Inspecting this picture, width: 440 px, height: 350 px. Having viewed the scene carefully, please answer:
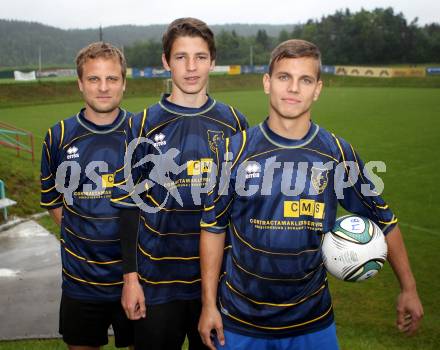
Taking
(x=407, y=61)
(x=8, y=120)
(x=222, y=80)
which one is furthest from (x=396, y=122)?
(x=407, y=61)

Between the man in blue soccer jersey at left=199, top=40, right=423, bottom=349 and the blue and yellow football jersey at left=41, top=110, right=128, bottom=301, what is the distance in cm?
103

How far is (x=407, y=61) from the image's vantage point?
315ft

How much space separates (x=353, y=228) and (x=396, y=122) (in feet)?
71.7

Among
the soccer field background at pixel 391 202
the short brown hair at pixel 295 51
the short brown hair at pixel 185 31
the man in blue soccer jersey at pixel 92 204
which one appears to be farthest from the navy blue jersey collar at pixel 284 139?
the soccer field background at pixel 391 202

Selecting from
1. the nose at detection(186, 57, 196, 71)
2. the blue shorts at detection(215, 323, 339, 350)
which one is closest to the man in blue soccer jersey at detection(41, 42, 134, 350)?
the nose at detection(186, 57, 196, 71)

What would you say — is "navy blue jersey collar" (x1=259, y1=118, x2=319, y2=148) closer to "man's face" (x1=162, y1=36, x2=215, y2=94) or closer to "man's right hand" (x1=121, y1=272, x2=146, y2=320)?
"man's face" (x1=162, y1=36, x2=215, y2=94)

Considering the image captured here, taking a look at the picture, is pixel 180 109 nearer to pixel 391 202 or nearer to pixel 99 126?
pixel 99 126

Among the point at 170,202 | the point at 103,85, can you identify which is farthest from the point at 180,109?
the point at 103,85

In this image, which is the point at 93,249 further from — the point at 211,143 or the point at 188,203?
the point at 211,143

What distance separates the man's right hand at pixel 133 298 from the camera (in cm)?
316

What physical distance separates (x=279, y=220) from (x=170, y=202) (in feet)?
2.60

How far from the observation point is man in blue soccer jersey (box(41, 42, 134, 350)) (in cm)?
364

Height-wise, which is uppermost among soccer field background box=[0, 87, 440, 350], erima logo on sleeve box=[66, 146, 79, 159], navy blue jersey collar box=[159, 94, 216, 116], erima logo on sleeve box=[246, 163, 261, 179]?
navy blue jersey collar box=[159, 94, 216, 116]

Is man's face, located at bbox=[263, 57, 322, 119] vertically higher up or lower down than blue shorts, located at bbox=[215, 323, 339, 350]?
higher up
